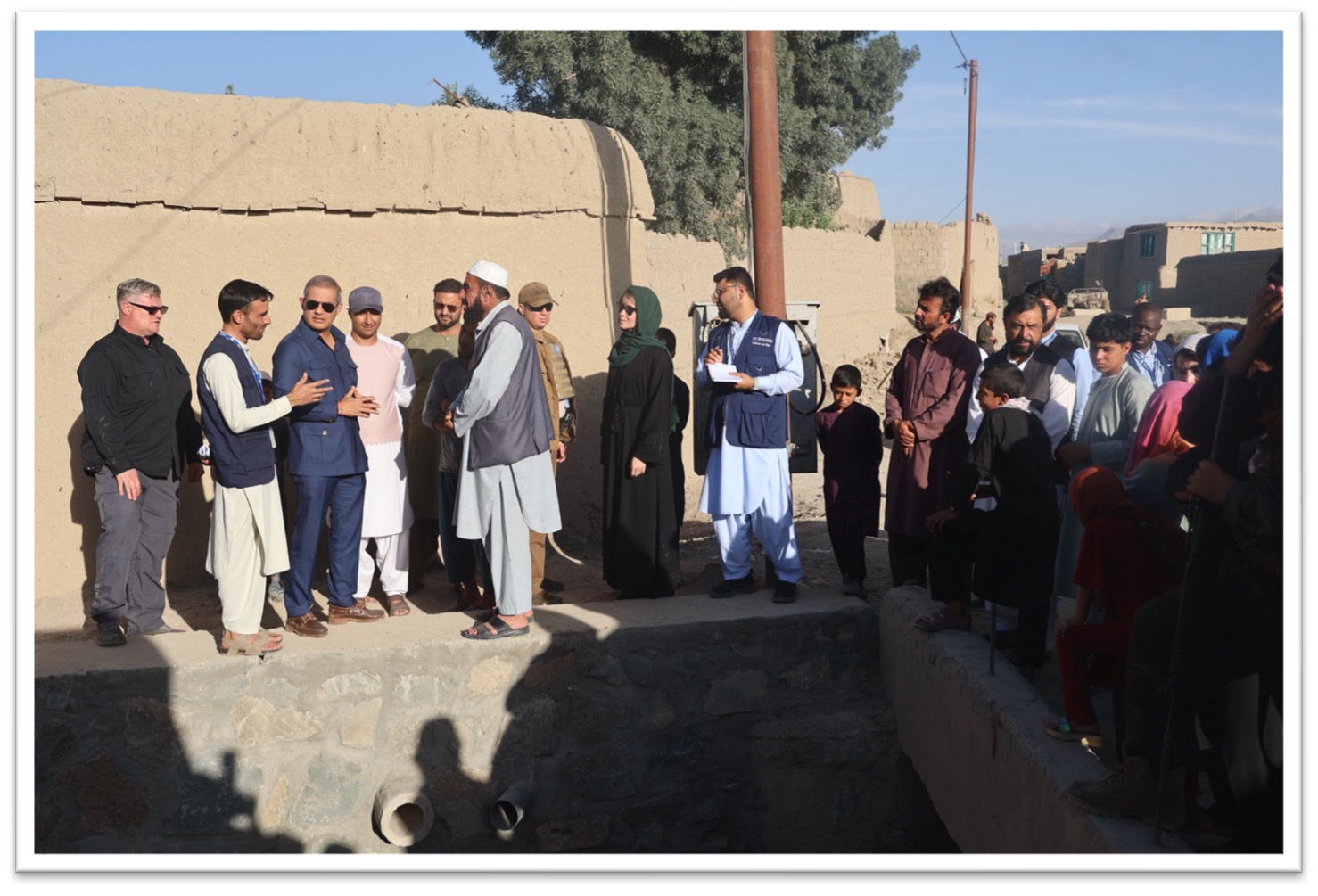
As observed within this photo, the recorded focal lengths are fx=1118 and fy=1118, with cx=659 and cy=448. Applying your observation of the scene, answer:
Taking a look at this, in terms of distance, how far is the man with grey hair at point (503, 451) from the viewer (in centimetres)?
454

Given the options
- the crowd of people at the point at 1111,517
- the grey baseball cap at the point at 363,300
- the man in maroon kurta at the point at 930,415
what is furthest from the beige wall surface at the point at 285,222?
the man in maroon kurta at the point at 930,415

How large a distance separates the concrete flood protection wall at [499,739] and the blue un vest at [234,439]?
0.72 m

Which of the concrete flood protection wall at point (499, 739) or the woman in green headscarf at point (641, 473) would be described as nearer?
the concrete flood protection wall at point (499, 739)

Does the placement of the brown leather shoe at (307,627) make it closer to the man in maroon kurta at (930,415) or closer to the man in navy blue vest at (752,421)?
the man in navy blue vest at (752,421)

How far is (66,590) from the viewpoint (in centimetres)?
540

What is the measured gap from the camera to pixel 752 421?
16.1ft

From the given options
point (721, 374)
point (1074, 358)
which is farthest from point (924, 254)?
point (721, 374)

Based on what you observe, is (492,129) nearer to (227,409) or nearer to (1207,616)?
(227,409)

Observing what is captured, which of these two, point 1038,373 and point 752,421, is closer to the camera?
point 1038,373

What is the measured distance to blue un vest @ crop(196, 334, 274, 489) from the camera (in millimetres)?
4422

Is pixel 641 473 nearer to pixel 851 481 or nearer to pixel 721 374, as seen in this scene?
pixel 721 374

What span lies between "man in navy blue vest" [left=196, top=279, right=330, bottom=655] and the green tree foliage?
914cm

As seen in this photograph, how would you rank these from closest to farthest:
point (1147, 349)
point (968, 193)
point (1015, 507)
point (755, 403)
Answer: point (1015, 507)
point (755, 403)
point (1147, 349)
point (968, 193)

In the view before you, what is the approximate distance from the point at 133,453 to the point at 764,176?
136 inches
